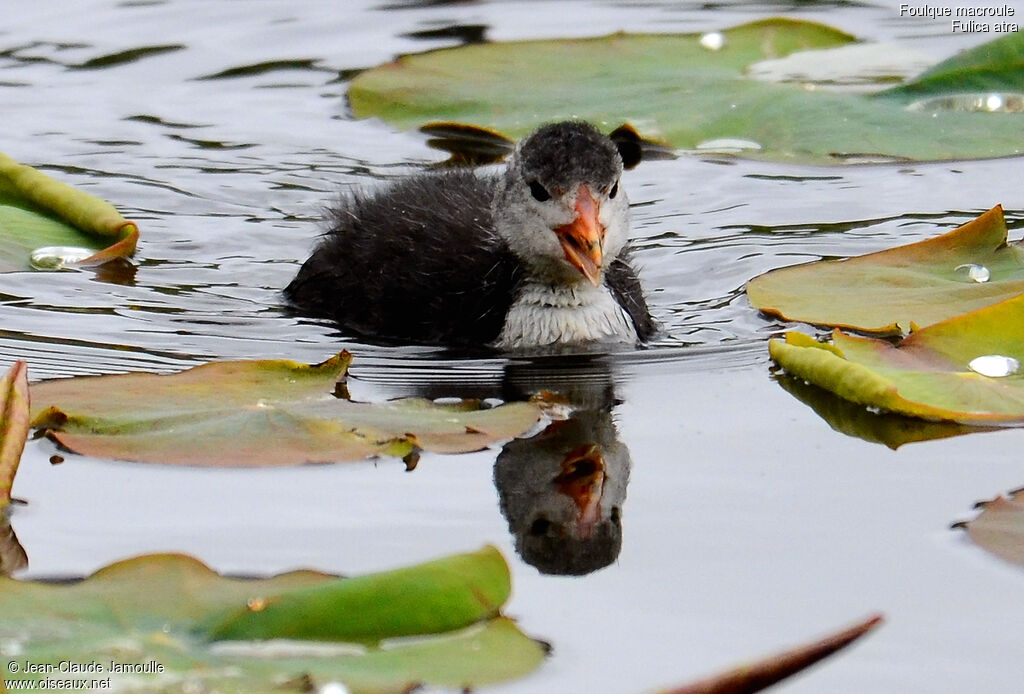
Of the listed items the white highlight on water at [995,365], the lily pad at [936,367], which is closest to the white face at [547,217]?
the lily pad at [936,367]

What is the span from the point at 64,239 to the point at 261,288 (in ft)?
2.64

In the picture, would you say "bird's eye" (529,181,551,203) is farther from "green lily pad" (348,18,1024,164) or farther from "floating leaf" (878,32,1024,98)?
"floating leaf" (878,32,1024,98)

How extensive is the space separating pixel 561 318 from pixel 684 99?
91.4 inches

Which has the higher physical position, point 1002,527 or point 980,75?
point 980,75

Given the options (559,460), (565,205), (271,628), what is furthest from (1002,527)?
(565,205)

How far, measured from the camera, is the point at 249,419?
177 inches

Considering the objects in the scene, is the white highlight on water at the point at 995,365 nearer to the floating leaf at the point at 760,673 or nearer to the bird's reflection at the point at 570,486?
the bird's reflection at the point at 570,486

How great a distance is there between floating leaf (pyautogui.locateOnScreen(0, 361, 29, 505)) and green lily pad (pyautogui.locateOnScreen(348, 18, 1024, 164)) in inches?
153

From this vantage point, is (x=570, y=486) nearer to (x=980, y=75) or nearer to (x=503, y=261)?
(x=503, y=261)

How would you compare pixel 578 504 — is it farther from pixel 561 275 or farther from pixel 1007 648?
pixel 561 275

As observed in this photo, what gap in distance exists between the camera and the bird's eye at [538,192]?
5.68 m

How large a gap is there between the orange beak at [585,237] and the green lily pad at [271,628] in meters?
2.17

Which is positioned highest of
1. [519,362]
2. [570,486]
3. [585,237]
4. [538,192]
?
[538,192]

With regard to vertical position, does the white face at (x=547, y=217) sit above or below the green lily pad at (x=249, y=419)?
above
